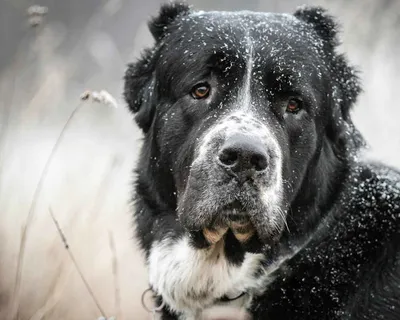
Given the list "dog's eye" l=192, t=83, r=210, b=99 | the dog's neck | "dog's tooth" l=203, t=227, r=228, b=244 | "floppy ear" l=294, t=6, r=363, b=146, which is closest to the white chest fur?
"dog's tooth" l=203, t=227, r=228, b=244

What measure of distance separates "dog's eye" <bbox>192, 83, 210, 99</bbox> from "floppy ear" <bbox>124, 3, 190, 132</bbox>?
1.27ft

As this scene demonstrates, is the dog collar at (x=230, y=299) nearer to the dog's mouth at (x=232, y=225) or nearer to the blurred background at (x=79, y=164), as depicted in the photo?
the dog's mouth at (x=232, y=225)

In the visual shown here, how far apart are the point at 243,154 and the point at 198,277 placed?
0.89 meters

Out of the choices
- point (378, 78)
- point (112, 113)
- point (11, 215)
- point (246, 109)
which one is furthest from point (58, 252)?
point (378, 78)

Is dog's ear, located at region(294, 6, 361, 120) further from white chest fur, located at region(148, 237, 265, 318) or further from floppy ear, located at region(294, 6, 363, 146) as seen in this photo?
white chest fur, located at region(148, 237, 265, 318)

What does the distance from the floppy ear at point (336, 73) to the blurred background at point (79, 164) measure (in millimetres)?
340

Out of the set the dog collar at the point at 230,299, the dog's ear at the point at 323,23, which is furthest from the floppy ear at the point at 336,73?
the dog collar at the point at 230,299

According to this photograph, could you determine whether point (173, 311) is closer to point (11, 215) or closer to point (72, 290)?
point (72, 290)

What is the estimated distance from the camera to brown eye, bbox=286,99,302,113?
11.6 ft

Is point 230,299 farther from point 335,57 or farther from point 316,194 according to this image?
point 335,57

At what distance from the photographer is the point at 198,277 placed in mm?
3586

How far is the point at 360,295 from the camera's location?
10.9ft

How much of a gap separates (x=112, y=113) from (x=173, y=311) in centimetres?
428

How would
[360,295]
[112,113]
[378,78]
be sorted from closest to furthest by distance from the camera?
[360,295] → [378,78] → [112,113]
